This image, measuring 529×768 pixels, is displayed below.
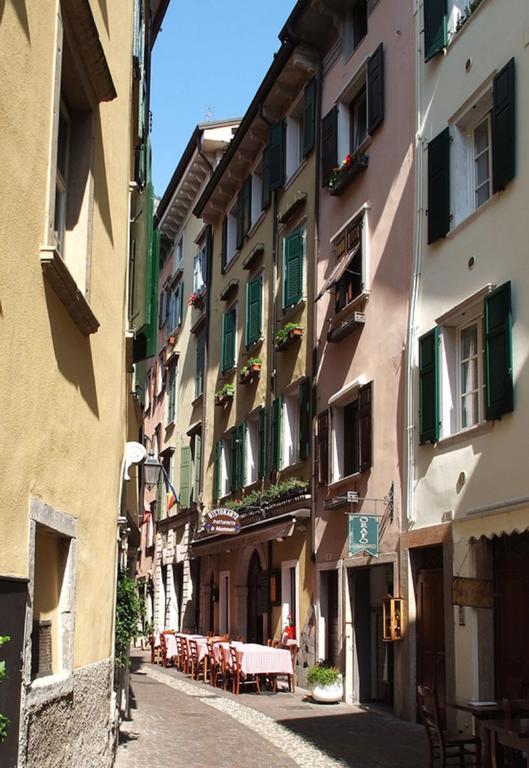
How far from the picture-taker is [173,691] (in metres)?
17.8

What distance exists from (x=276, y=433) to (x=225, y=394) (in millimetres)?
4877

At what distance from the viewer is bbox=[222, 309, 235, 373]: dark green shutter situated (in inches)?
1013

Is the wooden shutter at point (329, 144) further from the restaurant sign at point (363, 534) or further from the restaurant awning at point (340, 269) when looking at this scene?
the restaurant sign at point (363, 534)

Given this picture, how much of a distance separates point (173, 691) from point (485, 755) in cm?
1018

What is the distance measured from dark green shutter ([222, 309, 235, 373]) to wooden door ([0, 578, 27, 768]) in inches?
816

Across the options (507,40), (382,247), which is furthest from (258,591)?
(507,40)

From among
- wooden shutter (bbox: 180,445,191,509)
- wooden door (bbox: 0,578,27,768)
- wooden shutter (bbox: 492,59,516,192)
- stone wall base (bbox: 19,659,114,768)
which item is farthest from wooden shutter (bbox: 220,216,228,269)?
wooden door (bbox: 0,578,27,768)

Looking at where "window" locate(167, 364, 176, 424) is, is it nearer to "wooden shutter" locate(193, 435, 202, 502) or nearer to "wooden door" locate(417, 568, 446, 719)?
"wooden shutter" locate(193, 435, 202, 502)

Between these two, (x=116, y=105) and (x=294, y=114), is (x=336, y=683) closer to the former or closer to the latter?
(x=116, y=105)

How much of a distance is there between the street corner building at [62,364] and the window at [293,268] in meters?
11.2

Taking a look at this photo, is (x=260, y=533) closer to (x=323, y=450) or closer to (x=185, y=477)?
(x=323, y=450)

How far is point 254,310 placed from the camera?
23500 mm

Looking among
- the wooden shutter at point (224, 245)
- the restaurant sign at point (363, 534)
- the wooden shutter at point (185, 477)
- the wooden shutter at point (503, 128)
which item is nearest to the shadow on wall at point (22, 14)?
the wooden shutter at point (503, 128)

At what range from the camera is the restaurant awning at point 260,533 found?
18.6m
